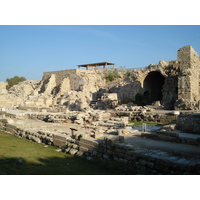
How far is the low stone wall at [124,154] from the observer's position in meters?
4.76

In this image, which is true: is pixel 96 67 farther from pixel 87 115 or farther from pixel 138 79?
pixel 87 115

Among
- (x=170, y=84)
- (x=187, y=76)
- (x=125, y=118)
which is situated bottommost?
(x=125, y=118)

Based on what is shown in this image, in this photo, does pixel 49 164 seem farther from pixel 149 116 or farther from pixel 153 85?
pixel 153 85

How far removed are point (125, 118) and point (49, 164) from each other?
8260 mm

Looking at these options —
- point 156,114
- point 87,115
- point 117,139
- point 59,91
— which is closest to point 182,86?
point 156,114

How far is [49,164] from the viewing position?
587 cm

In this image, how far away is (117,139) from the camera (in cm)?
661

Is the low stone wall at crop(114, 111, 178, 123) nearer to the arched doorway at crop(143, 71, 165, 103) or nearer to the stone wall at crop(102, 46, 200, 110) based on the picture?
the stone wall at crop(102, 46, 200, 110)

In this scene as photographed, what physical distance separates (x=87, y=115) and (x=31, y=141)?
5445 mm

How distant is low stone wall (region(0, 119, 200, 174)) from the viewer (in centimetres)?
476

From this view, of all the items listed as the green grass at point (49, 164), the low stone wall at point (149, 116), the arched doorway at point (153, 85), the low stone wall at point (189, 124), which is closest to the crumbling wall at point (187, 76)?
the low stone wall at point (149, 116)

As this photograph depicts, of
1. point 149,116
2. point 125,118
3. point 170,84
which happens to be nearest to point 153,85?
point 170,84

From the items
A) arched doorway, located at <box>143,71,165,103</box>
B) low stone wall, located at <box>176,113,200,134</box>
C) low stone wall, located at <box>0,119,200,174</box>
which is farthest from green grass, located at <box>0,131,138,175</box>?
arched doorway, located at <box>143,71,165,103</box>

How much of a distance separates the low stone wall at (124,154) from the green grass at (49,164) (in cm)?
31
